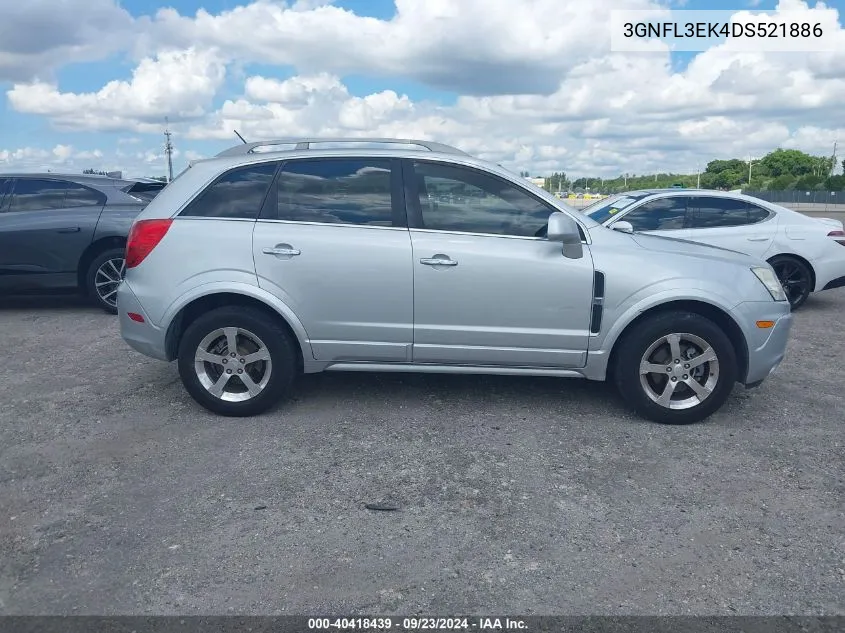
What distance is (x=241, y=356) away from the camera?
4816 mm

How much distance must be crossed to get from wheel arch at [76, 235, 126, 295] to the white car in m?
5.76

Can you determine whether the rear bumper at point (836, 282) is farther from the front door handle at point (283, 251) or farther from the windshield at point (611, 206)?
the front door handle at point (283, 251)

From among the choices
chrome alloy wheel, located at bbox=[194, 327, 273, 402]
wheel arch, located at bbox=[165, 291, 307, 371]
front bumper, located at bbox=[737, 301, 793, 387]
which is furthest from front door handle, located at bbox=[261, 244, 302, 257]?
front bumper, located at bbox=[737, 301, 793, 387]

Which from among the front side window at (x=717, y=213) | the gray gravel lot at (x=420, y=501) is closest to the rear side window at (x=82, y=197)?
the gray gravel lot at (x=420, y=501)

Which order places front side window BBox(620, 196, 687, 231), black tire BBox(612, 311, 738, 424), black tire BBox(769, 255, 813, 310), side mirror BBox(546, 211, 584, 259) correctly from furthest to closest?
1. black tire BBox(769, 255, 813, 310)
2. front side window BBox(620, 196, 687, 231)
3. black tire BBox(612, 311, 738, 424)
4. side mirror BBox(546, 211, 584, 259)

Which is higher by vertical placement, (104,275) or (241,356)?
(104,275)

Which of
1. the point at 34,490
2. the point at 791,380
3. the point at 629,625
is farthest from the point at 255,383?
the point at 791,380

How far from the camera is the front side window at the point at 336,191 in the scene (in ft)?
15.8

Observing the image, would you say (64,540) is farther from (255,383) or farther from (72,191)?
(72,191)

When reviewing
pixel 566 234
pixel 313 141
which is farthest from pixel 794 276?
pixel 313 141

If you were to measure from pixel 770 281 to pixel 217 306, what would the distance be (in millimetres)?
3799

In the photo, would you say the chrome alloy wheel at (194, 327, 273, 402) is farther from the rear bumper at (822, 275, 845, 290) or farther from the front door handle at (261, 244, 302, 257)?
the rear bumper at (822, 275, 845, 290)

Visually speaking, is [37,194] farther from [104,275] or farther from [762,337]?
[762,337]

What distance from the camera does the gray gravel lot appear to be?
115 inches
